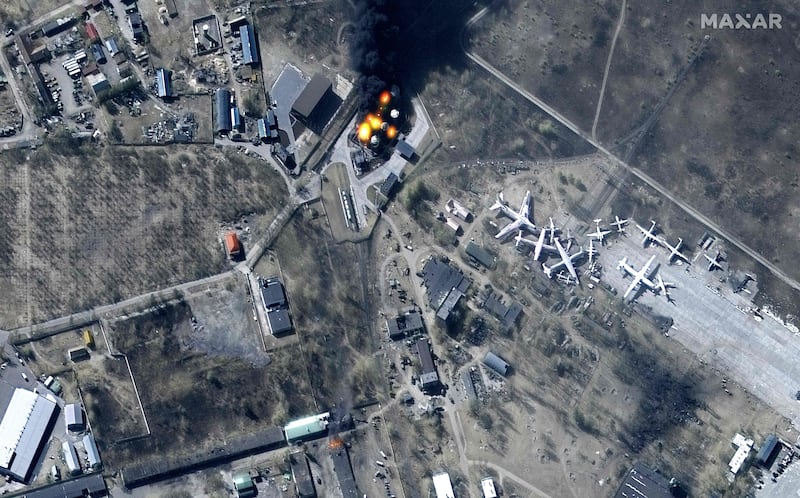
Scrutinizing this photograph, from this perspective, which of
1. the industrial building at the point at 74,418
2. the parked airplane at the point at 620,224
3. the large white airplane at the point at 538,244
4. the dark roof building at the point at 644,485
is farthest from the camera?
the parked airplane at the point at 620,224

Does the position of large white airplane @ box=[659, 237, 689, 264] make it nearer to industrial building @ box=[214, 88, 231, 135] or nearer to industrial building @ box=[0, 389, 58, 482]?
industrial building @ box=[214, 88, 231, 135]

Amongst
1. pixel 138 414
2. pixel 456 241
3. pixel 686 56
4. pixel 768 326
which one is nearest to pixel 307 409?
pixel 138 414

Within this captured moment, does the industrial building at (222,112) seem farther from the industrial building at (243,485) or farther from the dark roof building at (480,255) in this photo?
the industrial building at (243,485)

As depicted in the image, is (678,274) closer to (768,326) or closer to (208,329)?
(768,326)

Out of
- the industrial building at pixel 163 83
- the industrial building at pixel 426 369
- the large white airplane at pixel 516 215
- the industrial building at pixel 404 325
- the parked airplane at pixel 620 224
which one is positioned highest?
the parked airplane at pixel 620 224

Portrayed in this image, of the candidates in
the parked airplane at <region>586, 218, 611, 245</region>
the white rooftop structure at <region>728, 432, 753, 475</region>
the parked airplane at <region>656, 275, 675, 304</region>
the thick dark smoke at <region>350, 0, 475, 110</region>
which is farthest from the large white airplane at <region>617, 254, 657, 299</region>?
the thick dark smoke at <region>350, 0, 475, 110</region>

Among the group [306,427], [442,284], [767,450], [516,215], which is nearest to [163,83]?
[442,284]

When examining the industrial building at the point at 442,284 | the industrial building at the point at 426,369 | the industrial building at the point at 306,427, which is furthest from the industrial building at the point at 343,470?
the industrial building at the point at 442,284

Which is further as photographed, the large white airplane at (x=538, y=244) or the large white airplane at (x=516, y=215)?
the large white airplane at (x=516, y=215)
